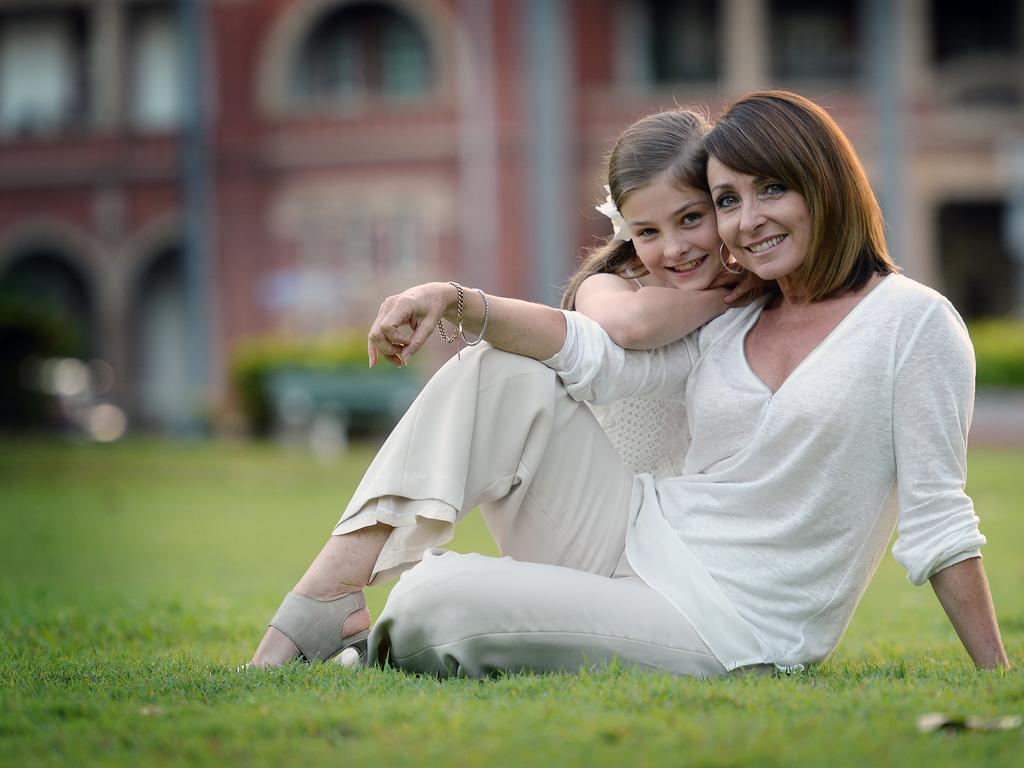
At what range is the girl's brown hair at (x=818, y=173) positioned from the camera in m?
2.99

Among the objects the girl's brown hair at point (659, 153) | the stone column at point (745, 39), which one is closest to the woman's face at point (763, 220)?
the girl's brown hair at point (659, 153)

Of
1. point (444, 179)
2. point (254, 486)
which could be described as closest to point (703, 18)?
point (444, 179)

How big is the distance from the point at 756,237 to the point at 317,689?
53.1 inches

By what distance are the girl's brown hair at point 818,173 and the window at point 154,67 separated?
2050cm

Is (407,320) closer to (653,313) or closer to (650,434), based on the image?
(653,313)

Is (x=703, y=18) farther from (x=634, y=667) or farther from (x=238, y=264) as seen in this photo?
(x=634, y=667)

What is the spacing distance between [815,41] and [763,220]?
19319mm

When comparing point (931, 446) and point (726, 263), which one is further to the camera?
point (726, 263)

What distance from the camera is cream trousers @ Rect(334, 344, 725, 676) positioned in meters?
2.96

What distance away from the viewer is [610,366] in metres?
3.20

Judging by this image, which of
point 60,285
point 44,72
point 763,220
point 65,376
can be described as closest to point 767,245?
point 763,220

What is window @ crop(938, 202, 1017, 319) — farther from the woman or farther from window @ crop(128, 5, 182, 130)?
the woman

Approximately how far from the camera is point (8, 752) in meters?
2.36

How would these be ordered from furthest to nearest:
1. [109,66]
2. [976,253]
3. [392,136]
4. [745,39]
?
[976,253]
[109,66]
[392,136]
[745,39]
